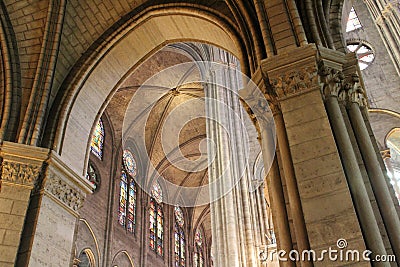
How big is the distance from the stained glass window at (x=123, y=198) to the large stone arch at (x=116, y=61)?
8.57 m

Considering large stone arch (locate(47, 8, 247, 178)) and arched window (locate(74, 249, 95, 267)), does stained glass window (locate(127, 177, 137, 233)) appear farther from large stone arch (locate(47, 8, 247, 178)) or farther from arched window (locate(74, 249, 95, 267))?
large stone arch (locate(47, 8, 247, 178))

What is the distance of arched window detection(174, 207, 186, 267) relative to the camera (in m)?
20.4

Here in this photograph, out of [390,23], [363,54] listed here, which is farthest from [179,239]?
[390,23]

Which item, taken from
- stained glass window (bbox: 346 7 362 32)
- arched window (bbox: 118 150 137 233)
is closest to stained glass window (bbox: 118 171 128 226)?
arched window (bbox: 118 150 137 233)

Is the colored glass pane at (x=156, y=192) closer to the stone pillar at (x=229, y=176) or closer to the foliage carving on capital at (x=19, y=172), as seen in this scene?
the stone pillar at (x=229, y=176)

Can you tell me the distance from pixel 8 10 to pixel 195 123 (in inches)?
476

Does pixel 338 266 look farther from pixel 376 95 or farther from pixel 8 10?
pixel 376 95

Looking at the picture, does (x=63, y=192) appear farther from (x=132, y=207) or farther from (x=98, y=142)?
(x=132, y=207)

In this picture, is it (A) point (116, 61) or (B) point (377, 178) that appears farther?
(A) point (116, 61)

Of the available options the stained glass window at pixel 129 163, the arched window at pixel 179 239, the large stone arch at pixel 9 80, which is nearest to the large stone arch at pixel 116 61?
the large stone arch at pixel 9 80

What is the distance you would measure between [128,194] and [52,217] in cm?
1065

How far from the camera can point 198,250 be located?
23094mm

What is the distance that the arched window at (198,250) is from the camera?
22438 millimetres

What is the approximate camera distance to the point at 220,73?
13.7m
